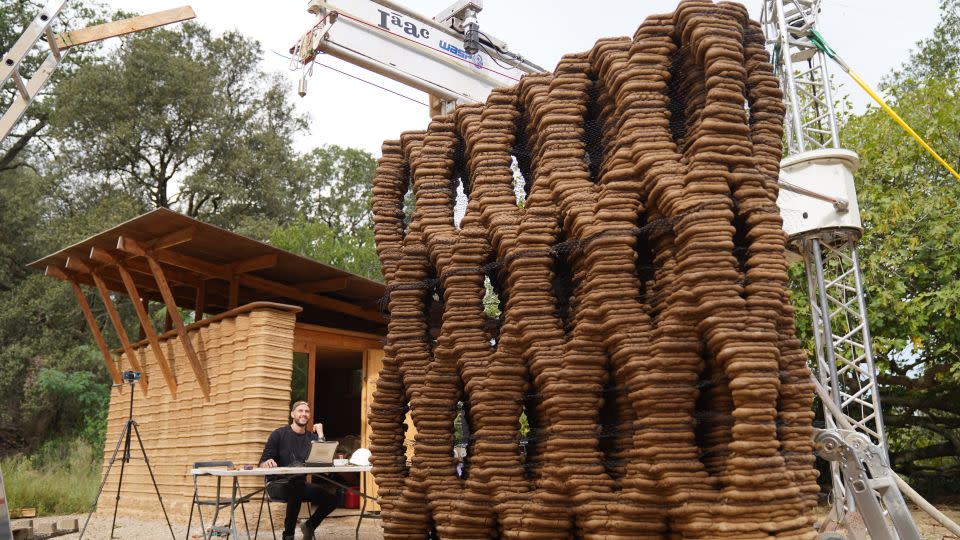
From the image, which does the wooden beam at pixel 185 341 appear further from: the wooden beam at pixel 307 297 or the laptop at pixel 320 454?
the laptop at pixel 320 454

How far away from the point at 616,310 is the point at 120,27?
11.5 ft

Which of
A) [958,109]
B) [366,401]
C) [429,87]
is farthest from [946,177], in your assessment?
[366,401]

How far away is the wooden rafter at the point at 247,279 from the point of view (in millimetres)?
9508

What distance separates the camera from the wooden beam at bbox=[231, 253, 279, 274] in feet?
31.6

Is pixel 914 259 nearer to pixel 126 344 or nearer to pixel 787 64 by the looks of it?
pixel 787 64

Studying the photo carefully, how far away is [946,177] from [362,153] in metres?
19.1

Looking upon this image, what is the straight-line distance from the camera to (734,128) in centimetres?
371

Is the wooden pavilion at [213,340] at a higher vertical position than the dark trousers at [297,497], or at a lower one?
higher

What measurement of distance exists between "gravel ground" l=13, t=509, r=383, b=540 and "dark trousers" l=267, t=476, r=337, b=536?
794 millimetres

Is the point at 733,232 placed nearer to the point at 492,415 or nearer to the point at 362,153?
the point at 492,415

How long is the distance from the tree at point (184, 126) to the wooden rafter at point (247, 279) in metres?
12.0

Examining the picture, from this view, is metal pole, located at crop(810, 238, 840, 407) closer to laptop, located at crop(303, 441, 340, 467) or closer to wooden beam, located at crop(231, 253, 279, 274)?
laptop, located at crop(303, 441, 340, 467)

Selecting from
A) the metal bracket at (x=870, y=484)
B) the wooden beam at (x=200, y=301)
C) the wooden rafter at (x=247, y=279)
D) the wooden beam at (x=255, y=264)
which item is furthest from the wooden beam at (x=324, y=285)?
the metal bracket at (x=870, y=484)

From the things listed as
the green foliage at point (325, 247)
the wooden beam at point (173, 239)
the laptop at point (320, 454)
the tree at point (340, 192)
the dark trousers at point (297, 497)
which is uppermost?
the tree at point (340, 192)
